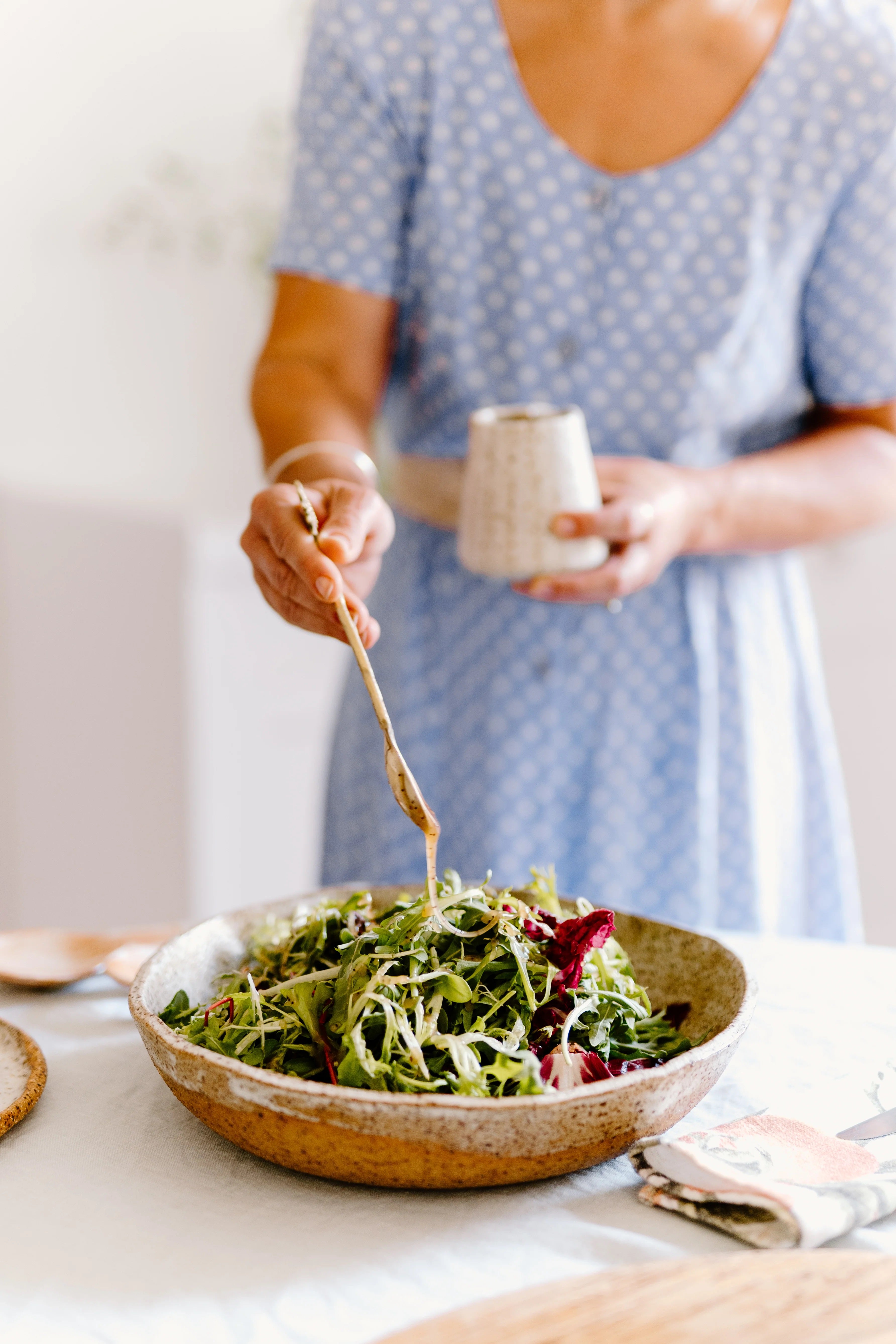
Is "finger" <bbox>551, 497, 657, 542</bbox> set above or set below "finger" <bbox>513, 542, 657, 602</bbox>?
above

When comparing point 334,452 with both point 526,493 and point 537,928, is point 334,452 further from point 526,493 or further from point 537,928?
point 537,928

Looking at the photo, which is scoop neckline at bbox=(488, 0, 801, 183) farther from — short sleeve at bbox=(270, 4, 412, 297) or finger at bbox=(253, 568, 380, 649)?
finger at bbox=(253, 568, 380, 649)

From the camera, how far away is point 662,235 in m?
1.29

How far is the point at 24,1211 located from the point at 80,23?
8.22 feet

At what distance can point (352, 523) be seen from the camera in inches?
34.6

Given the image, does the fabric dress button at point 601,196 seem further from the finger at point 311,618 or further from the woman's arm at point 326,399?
the finger at point 311,618

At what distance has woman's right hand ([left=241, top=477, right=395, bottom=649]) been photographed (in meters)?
0.82

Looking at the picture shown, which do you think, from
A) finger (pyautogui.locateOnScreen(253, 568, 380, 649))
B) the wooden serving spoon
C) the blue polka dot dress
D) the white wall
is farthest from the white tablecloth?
the white wall

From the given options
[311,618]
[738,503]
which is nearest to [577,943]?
[311,618]

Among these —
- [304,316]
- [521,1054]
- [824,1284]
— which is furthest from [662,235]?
[824,1284]

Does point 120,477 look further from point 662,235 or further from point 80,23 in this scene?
point 662,235

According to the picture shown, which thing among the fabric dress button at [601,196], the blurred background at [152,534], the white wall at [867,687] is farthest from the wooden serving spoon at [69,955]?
the white wall at [867,687]

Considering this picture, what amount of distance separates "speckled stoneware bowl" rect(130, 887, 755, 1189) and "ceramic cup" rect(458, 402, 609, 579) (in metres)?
0.55

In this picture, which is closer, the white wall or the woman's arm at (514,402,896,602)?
the woman's arm at (514,402,896,602)
